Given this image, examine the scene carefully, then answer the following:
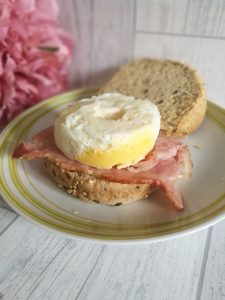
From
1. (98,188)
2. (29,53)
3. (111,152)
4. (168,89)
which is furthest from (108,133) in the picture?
(29,53)

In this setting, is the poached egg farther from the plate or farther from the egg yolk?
the plate

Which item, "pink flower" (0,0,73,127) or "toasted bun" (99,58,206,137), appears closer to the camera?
"toasted bun" (99,58,206,137)

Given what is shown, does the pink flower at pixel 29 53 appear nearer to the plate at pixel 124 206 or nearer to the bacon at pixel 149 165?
the plate at pixel 124 206

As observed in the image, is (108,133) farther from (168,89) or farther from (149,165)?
(168,89)

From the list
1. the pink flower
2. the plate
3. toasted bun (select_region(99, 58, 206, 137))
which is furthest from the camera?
the pink flower

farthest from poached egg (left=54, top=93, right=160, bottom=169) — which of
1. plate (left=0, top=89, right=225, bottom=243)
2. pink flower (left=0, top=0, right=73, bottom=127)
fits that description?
pink flower (left=0, top=0, right=73, bottom=127)

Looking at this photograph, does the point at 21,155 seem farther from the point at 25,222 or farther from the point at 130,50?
the point at 130,50

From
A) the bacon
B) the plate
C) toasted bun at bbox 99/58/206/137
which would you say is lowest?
the plate
